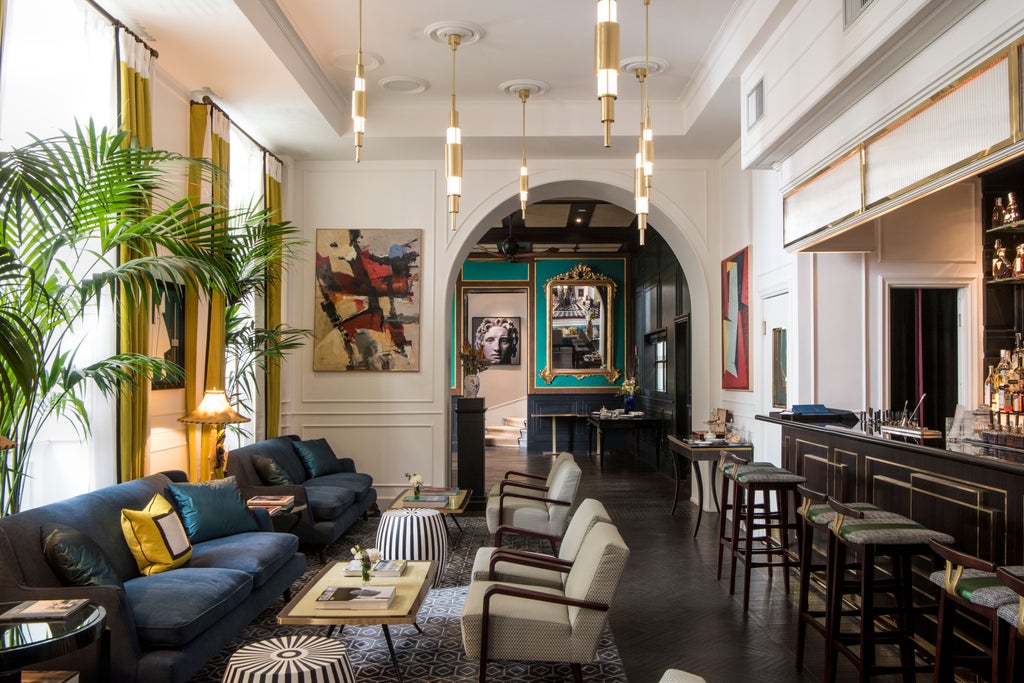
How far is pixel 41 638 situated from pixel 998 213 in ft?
19.7

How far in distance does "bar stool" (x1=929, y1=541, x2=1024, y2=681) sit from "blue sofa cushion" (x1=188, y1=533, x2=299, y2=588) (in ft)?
11.0

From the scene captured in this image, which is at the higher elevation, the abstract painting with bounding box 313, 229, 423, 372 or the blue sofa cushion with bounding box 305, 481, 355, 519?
the abstract painting with bounding box 313, 229, 423, 372

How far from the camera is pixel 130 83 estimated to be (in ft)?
16.7

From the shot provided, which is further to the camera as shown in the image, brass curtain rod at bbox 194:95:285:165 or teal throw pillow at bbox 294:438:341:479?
teal throw pillow at bbox 294:438:341:479

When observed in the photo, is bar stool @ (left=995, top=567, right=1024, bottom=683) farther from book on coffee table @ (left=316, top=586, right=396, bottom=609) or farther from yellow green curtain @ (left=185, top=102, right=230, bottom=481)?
yellow green curtain @ (left=185, top=102, right=230, bottom=481)

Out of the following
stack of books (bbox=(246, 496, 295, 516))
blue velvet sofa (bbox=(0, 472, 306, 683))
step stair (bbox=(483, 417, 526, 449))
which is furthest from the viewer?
step stair (bbox=(483, 417, 526, 449))

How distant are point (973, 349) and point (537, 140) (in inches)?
178

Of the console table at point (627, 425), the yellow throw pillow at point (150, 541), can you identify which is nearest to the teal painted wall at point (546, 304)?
the console table at point (627, 425)

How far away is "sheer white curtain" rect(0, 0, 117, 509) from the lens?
4.51m

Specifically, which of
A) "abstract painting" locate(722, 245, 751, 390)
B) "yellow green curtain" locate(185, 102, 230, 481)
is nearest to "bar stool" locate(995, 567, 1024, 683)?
"abstract painting" locate(722, 245, 751, 390)

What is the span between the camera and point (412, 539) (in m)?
5.12

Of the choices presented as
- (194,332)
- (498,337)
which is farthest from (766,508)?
(498,337)

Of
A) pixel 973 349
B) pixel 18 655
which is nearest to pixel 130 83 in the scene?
pixel 18 655

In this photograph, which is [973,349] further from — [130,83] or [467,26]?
[130,83]
